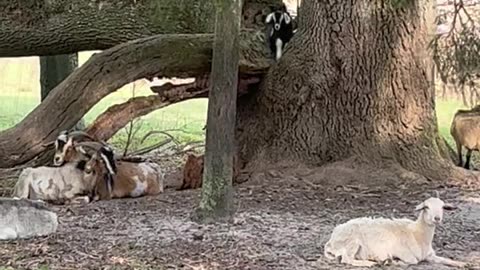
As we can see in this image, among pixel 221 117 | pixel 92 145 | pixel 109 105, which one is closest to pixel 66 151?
pixel 92 145

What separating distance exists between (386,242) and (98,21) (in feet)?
18.0

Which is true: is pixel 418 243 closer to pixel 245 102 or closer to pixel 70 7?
pixel 245 102

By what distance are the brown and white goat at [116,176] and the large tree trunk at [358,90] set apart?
53.1 inches

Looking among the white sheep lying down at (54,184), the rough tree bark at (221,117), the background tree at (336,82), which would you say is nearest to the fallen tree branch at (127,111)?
the background tree at (336,82)

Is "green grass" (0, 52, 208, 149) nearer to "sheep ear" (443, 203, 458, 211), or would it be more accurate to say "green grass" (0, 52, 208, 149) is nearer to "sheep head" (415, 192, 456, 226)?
"sheep ear" (443, 203, 458, 211)

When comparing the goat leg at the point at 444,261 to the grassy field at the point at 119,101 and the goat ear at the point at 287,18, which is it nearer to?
the goat ear at the point at 287,18

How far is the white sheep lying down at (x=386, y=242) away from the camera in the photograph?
602 centimetres

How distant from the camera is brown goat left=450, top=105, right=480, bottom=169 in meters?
11.8

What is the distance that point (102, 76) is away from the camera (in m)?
9.60

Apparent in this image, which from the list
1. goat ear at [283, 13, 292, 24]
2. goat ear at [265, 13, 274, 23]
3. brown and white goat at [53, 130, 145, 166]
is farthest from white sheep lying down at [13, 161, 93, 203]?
goat ear at [283, 13, 292, 24]

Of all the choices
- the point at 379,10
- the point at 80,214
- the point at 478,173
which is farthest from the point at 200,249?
the point at 478,173

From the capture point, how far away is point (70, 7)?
10547 mm

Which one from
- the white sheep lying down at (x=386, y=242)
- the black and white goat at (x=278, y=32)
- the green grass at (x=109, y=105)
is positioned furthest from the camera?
the green grass at (x=109, y=105)

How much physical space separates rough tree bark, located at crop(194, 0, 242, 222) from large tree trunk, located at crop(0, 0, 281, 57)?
3.09m
